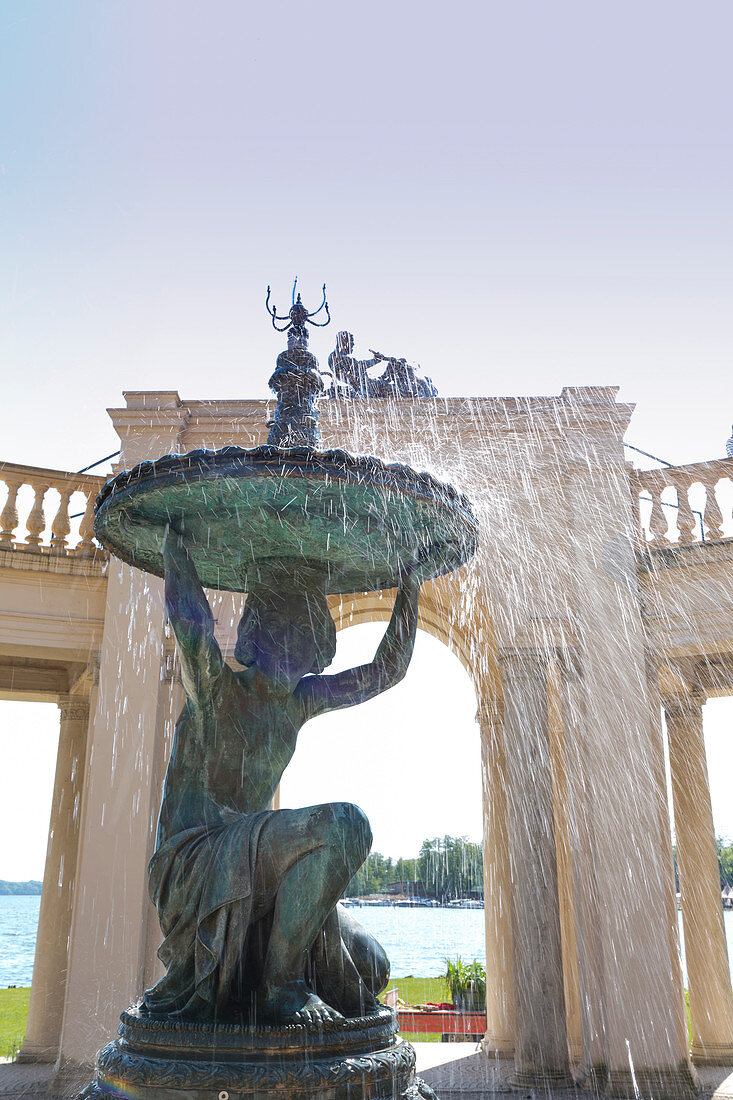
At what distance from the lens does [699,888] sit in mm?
12750

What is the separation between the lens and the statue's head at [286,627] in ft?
14.3

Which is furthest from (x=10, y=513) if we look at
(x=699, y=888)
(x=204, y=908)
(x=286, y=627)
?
(x=699, y=888)

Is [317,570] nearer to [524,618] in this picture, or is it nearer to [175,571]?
[175,571]

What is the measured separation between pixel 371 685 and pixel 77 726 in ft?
33.6

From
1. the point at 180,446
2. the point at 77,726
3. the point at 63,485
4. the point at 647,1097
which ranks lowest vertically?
the point at 647,1097

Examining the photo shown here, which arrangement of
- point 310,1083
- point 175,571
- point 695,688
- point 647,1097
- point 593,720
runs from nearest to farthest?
point 310,1083, point 175,571, point 647,1097, point 593,720, point 695,688

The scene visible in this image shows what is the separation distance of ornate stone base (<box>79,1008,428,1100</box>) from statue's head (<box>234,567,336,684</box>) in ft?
5.01

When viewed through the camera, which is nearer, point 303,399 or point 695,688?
point 303,399

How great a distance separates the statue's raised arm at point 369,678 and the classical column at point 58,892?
9918mm

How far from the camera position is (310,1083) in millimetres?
3309

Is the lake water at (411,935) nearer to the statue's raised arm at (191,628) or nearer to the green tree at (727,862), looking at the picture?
the green tree at (727,862)

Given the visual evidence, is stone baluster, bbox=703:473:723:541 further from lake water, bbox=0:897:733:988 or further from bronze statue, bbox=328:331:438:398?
lake water, bbox=0:897:733:988

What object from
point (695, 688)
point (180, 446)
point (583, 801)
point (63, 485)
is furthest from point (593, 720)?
point (63, 485)

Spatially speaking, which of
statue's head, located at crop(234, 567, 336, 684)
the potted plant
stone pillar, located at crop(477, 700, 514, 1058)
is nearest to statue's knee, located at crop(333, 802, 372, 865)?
statue's head, located at crop(234, 567, 336, 684)
